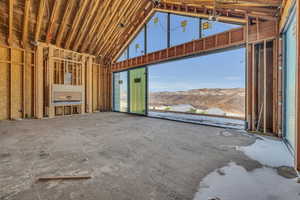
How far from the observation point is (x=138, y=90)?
28.4ft

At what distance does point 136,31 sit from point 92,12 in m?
2.86

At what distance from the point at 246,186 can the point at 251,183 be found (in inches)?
4.9

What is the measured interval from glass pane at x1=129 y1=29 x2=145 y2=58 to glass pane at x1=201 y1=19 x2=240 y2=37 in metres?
3.67

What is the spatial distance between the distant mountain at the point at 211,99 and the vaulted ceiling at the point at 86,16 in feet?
20.4

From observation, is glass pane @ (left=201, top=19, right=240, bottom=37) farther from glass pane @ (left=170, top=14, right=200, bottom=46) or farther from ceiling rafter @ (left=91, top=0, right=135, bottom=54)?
ceiling rafter @ (left=91, top=0, right=135, bottom=54)

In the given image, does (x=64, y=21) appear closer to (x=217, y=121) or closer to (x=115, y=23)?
(x=115, y=23)

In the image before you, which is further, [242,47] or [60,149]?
[242,47]

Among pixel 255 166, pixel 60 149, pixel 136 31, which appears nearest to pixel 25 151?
pixel 60 149

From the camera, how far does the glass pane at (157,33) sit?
24.2ft

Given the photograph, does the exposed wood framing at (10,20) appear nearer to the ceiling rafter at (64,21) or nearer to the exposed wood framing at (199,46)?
the ceiling rafter at (64,21)

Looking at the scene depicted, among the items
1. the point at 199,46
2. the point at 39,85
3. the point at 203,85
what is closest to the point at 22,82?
the point at 39,85

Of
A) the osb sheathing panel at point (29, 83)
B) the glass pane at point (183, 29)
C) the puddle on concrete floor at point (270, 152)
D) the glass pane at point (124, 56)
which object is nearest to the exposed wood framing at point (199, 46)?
the glass pane at point (183, 29)

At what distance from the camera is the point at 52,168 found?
7.11 feet

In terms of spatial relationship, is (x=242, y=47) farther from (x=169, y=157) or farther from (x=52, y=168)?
(x=52, y=168)
